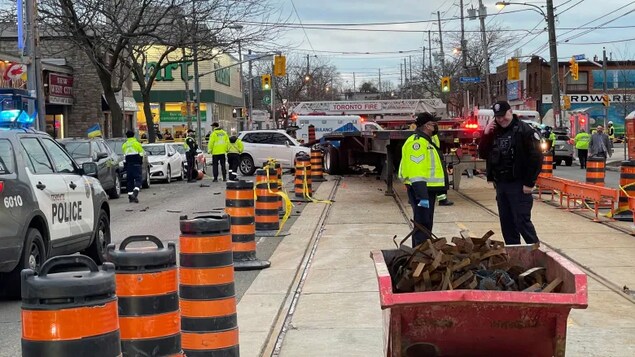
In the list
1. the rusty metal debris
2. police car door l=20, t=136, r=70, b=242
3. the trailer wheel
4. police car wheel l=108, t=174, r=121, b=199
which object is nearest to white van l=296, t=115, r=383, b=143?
the trailer wheel

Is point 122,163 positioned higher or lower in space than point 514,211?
higher

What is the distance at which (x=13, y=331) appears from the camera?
702 cm

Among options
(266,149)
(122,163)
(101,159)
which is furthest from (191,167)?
(101,159)

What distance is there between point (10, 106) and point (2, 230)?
837 cm

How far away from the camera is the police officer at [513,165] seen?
802cm

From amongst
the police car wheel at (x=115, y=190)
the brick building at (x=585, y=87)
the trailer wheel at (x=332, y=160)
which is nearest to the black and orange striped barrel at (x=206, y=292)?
the police car wheel at (x=115, y=190)

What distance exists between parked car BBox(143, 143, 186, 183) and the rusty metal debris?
21689mm

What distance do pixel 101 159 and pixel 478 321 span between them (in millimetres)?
15620

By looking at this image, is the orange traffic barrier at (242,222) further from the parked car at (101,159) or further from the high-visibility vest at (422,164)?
the parked car at (101,159)

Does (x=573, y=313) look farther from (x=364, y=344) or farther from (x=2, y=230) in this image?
(x=2, y=230)

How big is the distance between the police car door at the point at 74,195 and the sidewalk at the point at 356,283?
2197 millimetres

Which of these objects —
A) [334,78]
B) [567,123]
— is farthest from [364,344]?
[334,78]

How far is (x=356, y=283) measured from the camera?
28.8ft

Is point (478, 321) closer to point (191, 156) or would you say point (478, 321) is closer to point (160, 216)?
A: point (160, 216)
